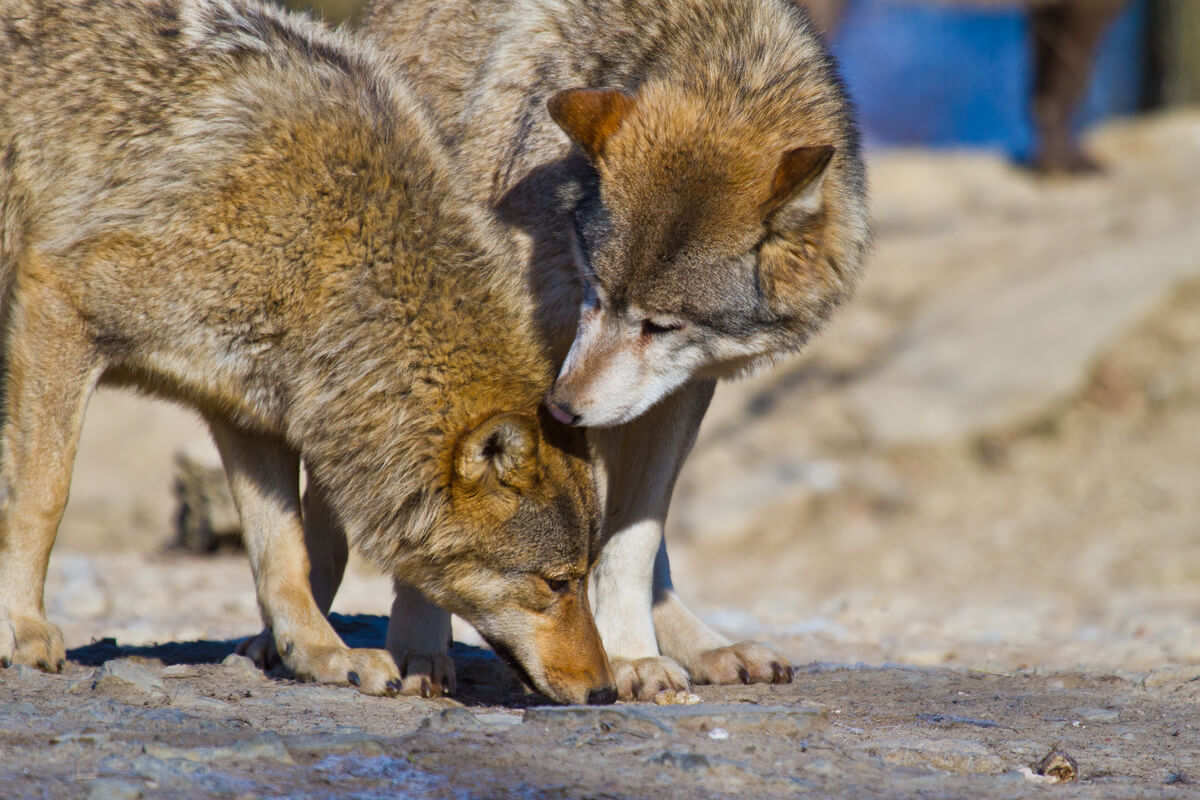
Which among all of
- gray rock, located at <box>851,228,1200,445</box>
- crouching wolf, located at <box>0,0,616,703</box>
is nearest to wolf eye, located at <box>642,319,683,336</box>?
crouching wolf, located at <box>0,0,616,703</box>

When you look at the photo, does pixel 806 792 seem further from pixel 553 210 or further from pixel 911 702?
pixel 553 210

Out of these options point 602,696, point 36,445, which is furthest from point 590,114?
point 36,445

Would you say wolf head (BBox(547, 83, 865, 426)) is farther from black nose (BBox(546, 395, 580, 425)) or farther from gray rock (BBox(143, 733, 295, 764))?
gray rock (BBox(143, 733, 295, 764))

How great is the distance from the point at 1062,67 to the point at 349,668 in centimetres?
Result: 1428

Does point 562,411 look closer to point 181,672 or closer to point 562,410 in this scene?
point 562,410

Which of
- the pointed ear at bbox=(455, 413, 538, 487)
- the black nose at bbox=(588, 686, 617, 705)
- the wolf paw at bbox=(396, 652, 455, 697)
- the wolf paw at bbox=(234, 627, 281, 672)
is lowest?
the wolf paw at bbox=(234, 627, 281, 672)

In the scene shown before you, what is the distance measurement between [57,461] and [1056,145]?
45.6 ft

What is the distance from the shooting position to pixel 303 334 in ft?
13.1

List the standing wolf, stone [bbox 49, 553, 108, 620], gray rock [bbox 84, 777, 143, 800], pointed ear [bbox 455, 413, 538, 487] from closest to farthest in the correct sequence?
gray rock [bbox 84, 777, 143, 800]
pointed ear [bbox 455, 413, 538, 487]
the standing wolf
stone [bbox 49, 553, 108, 620]

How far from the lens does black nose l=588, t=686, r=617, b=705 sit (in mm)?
3871

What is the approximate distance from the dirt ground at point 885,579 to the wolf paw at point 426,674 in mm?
91

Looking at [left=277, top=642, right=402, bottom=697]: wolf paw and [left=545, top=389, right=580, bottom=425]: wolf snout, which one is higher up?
[left=545, top=389, right=580, bottom=425]: wolf snout

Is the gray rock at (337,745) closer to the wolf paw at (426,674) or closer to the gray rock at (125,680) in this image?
the gray rock at (125,680)

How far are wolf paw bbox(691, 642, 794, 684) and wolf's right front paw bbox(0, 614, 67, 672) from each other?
2.22 m
